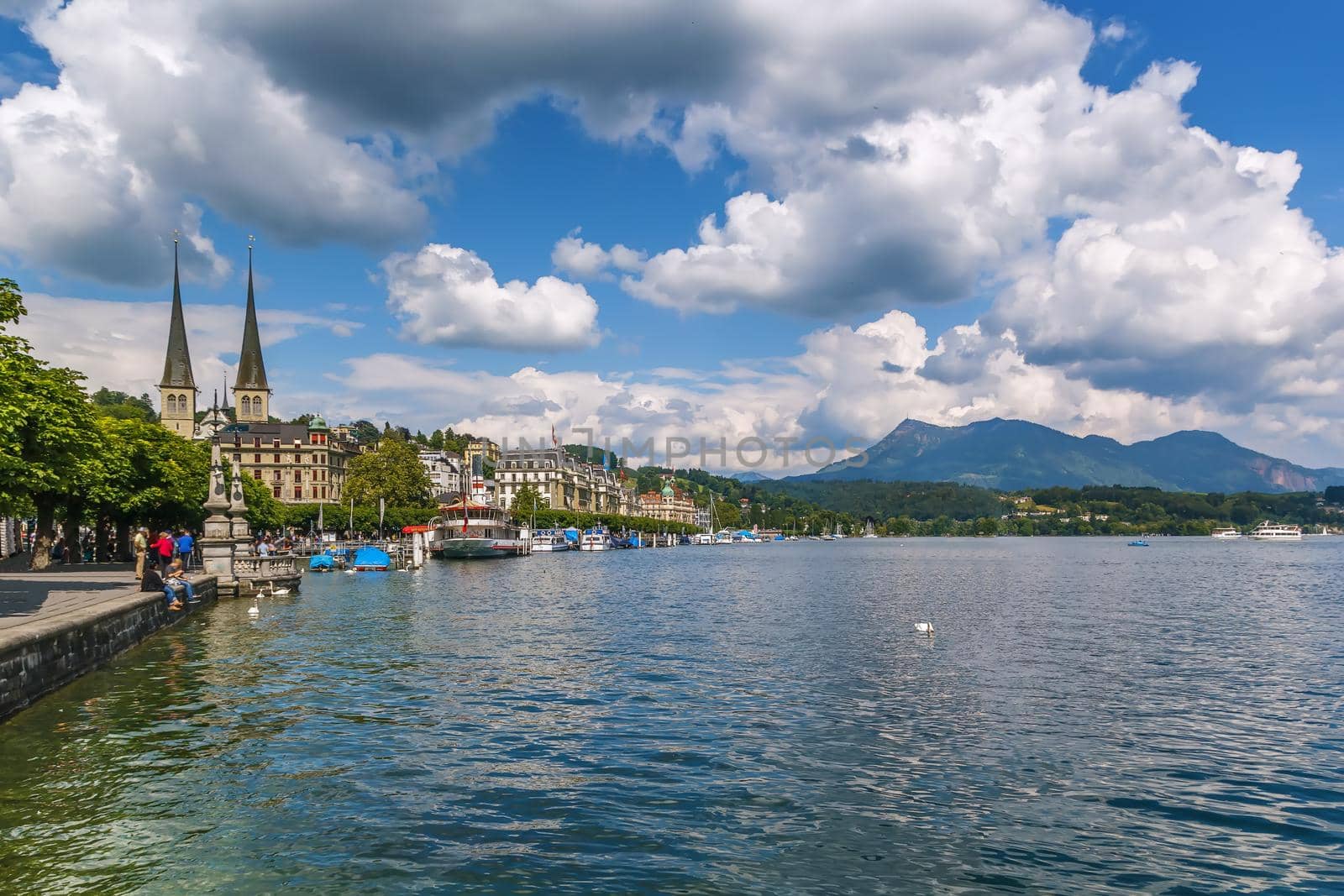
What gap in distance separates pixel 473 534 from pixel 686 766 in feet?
368

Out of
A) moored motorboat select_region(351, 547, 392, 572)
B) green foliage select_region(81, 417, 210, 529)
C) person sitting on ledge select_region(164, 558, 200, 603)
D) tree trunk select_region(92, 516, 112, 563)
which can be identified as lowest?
moored motorboat select_region(351, 547, 392, 572)

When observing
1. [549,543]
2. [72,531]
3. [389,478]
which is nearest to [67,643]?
[72,531]

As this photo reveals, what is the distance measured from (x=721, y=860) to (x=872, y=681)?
577 inches

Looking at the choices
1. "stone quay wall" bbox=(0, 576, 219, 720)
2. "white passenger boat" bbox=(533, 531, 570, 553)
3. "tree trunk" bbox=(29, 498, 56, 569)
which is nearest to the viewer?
"stone quay wall" bbox=(0, 576, 219, 720)

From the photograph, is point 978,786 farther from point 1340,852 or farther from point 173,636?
point 173,636

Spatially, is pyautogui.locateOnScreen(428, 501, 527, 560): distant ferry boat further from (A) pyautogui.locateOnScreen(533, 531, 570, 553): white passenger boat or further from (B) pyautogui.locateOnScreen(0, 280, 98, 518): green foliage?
(B) pyautogui.locateOnScreen(0, 280, 98, 518): green foliage

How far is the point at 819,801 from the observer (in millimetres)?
15680

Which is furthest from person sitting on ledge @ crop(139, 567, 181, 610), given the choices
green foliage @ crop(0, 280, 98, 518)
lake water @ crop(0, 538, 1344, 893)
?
green foliage @ crop(0, 280, 98, 518)

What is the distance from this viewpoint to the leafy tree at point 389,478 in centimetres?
15550

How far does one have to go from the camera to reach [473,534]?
12712 cm

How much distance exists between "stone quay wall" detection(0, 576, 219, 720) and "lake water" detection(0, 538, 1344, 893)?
59 cm

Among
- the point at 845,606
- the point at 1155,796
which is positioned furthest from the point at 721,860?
the point at 845,606

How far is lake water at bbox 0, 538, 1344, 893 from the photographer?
13.0 meters

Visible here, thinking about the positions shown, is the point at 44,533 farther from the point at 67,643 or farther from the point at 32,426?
the point at 67,643
